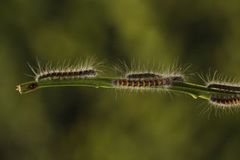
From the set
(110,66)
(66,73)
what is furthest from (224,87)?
(110,66)

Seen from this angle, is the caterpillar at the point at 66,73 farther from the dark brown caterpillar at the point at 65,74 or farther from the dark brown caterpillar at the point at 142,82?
the dark brown caterpillar at the point at 142,82

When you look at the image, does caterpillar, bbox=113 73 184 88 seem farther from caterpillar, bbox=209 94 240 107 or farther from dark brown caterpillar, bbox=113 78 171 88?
caterpillar, bbox=209 94 240 107

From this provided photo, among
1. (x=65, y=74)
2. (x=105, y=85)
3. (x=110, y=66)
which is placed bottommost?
(x=105, y=85)

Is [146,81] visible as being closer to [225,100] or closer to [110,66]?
[225,100]

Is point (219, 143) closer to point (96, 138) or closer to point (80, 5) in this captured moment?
point (96, 138)

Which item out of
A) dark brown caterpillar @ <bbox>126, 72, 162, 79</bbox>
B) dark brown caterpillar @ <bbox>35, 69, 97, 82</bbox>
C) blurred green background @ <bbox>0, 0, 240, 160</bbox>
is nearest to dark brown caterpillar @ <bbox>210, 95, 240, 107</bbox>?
dark brown caterpillar @ <bbox>126, 72, 162, 79</bbox>

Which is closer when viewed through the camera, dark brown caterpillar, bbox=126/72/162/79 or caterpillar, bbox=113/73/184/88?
caterpillar, bbox=113/73/184/88

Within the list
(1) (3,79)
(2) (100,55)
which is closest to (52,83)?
(2) (100,55)

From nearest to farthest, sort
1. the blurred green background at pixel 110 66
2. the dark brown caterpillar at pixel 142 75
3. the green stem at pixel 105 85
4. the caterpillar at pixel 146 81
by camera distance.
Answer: the green stem at pixel 105 85 → the caterpillar at pixel 146 81 → the dark brown caterpillar at pixel 142 75 → the blurred green background at pixel 110 66

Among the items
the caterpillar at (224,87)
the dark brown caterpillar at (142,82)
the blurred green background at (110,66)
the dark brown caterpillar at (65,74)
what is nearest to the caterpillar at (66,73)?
the dark brown caterpillar at (65,74)
